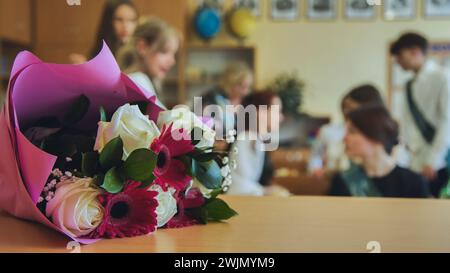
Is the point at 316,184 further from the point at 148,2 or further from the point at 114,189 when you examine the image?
the point at 148,2

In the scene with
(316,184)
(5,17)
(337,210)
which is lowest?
(316,184)

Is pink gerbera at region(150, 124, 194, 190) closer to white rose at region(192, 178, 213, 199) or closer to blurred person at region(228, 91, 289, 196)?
white rose at region(192, 178, 213, 199)

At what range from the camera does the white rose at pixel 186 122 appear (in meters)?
0.55

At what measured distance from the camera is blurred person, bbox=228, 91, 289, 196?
1.97 metres

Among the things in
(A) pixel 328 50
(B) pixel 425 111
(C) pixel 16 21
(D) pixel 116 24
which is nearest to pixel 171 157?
(D) pixel 116 24

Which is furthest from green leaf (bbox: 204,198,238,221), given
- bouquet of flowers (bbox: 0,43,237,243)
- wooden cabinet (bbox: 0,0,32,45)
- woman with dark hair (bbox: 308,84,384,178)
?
wooden cabinet (bbox: 0,0,32,45)

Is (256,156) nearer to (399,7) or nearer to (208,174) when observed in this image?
(208,174)

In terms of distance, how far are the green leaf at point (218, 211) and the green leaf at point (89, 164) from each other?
0.13 meters

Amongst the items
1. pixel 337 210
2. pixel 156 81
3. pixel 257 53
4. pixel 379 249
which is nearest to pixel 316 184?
pixel 156 81

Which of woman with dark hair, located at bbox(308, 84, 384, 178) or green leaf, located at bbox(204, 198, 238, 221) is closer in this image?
green leaf, located at bbox(204, 198, 238, 221)

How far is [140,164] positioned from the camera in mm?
474

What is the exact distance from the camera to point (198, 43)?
15.5 feet
